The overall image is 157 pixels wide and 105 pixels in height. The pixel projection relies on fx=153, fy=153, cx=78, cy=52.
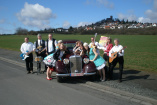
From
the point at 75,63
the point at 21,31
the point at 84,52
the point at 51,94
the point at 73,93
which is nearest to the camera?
the point at 51,94

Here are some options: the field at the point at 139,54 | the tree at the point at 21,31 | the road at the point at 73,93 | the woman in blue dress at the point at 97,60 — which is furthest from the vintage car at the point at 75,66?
the tree at the point at 21,31

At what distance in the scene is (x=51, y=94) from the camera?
5043 mm

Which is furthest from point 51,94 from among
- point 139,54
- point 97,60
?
point 139,54

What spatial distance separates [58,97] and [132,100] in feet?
7.41

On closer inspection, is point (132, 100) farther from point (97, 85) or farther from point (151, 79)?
point (151, 79)

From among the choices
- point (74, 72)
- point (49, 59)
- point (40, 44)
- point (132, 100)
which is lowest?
point (132, 100)

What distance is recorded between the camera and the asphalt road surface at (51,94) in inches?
174

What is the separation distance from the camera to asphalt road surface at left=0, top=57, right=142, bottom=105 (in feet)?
14.5

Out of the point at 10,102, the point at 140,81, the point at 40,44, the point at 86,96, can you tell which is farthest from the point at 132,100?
the point at 40,44

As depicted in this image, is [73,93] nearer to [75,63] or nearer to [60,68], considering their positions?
[60,68]

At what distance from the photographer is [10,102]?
438 cm

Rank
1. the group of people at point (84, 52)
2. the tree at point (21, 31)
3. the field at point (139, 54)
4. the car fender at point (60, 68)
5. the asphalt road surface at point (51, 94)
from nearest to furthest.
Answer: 1. the asphalt road surface at point (51, 94)
2. the car fender at point (60, 68)
3. the group of people at point (84, 52)
4. the field at point (139, 54)
5. the tree at point (21, 31)

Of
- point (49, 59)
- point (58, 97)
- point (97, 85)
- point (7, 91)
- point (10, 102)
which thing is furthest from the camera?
point (49, 59)

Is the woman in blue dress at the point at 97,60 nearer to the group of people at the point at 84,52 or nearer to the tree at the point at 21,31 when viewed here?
the group of people at the point at 84,52
